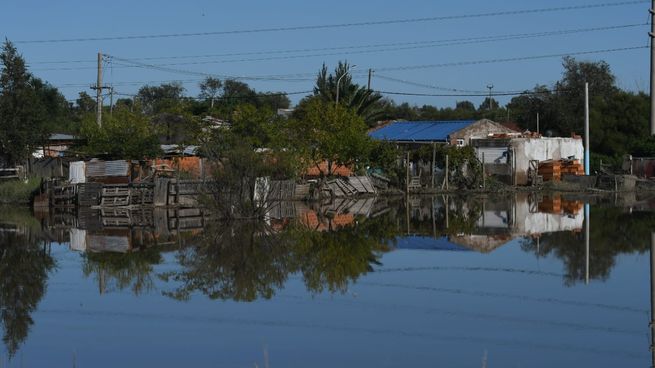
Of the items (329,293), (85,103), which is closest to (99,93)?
(329,293)

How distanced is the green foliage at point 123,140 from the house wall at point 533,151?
2147 cm

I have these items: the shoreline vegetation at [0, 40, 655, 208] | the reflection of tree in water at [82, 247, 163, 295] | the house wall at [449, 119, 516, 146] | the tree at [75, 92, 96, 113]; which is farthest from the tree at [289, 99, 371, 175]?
the tree at [75, 92, 96, 113]

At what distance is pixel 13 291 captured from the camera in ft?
58.3

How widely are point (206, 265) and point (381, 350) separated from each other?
29.9ft

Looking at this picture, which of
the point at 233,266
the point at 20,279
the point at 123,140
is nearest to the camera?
the point at 20,279

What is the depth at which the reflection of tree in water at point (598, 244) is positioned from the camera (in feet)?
65.0

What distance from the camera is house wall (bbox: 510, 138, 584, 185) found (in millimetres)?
55094

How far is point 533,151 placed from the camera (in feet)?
184

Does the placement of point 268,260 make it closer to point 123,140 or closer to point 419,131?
point 123,140

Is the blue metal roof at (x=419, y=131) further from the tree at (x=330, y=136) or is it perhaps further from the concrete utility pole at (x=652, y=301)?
the concrete utility pole at (x=652, y=301)

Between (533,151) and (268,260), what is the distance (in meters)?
37.7

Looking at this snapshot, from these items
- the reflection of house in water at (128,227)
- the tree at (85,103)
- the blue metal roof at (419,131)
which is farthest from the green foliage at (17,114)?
the tree at (85,103)

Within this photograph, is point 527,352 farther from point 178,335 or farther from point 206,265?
point 206,265

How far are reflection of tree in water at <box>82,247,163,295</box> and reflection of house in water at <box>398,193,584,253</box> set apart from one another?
6.44 m
